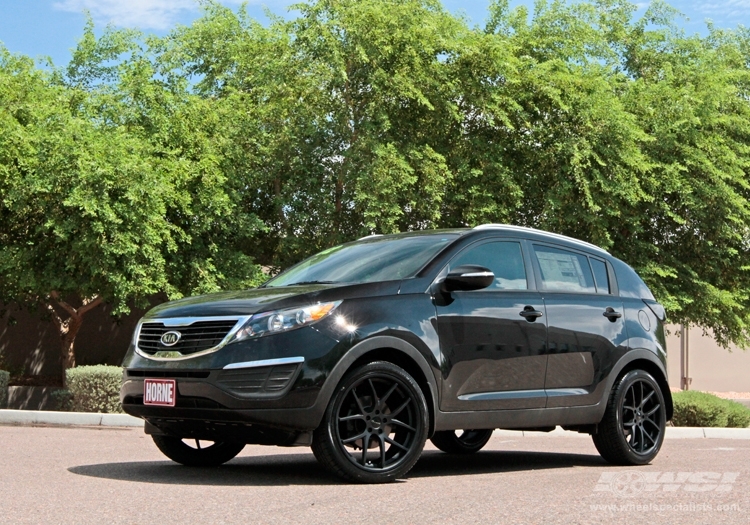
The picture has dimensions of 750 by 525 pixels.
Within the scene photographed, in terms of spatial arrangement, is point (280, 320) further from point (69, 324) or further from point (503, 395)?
point (69, 324)

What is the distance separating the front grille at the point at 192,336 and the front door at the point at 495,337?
5.31 feet

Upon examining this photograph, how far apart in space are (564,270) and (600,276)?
1.61 feet

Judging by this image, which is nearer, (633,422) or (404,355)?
(404,355)

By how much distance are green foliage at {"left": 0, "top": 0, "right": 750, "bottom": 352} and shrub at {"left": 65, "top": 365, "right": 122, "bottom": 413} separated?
3898 millimetres

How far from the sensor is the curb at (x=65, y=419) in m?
14.6

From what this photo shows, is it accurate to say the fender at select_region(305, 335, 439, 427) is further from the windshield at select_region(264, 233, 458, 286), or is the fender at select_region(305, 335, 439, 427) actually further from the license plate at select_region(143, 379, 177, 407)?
the license plate at select_region(143, 379, 177, 407)

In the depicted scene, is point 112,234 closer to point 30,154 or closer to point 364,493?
point 30,154

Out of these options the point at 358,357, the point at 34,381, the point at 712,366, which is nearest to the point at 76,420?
the point at 358,357

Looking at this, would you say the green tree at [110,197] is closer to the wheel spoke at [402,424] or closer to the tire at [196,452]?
the tire at [196,452]

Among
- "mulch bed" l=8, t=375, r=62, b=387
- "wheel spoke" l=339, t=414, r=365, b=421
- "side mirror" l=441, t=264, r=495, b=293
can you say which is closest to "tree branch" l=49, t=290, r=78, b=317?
"mulch bed" l=8, t=375, r=62, b=387

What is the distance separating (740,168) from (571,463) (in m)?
18.5

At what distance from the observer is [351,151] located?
2223 cm

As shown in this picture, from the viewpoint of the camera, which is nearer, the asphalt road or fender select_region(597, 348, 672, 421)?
the asphalt road

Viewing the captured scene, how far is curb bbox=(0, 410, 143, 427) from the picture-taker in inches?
573
